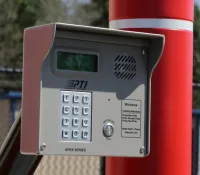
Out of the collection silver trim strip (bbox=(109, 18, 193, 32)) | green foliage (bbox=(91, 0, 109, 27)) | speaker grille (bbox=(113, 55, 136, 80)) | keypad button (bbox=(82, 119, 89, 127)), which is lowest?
keypad button (bbox=(82, 119, 89, 127))

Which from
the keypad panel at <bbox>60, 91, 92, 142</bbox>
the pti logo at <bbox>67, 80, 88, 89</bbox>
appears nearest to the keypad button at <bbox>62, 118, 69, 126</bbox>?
the keypad panel at <bbox>60, 91, 92, 142</bbox>

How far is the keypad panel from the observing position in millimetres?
2443

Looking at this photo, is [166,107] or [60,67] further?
Answer: [166,107]

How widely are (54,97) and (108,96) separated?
9.2 inches

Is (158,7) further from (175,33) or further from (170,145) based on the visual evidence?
(170,145)

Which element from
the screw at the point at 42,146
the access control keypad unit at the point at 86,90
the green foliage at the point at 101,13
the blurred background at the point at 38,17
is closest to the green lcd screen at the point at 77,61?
the access control keypad unit at the point at 86,90

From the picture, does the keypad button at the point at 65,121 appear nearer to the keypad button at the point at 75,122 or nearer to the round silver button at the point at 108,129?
the keypad button at the point at 75,122

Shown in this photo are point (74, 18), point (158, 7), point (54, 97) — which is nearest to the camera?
point (54, 97)

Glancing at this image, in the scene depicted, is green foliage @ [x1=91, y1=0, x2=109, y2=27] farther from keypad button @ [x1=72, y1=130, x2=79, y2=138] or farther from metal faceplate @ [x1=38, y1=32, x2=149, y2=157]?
keypad button @ [x1=72, y1=130, x2=79, y2=138]

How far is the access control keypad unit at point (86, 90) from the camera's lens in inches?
94.3

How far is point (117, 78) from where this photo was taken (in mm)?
2613

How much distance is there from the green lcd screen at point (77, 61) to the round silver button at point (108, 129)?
0.62 ft

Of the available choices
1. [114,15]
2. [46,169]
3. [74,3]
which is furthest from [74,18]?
[114,15]

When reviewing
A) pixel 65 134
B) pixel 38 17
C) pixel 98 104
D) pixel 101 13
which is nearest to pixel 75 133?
pixel 65 134
